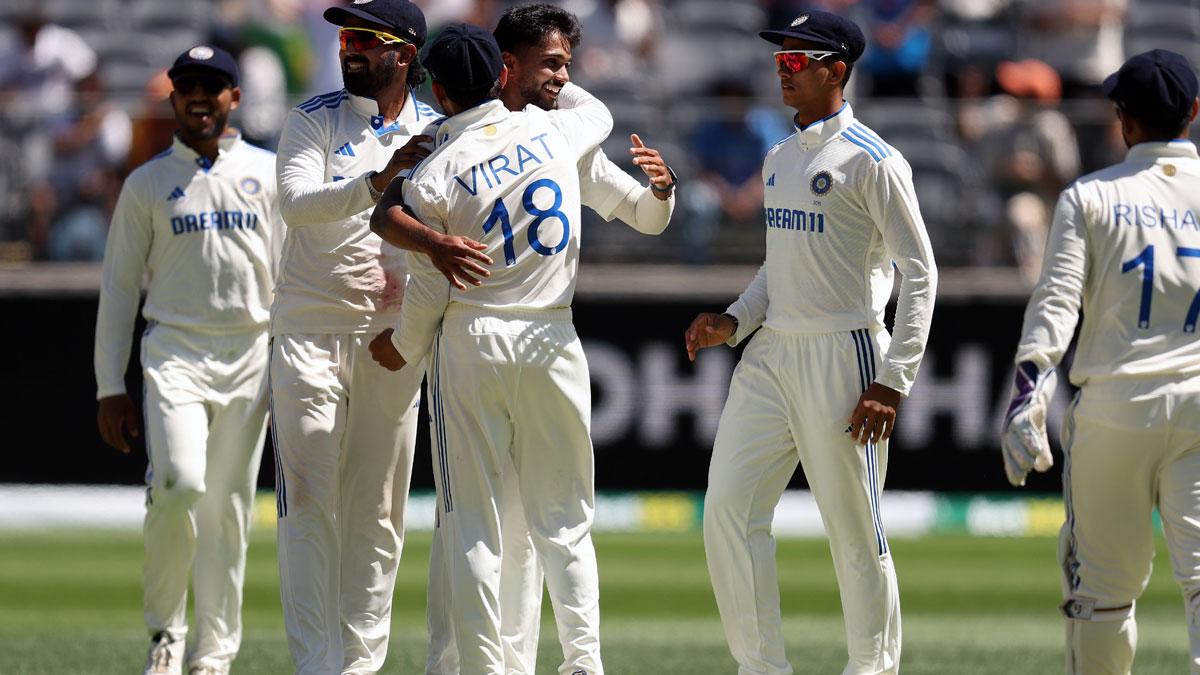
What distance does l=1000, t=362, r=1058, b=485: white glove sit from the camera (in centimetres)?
511

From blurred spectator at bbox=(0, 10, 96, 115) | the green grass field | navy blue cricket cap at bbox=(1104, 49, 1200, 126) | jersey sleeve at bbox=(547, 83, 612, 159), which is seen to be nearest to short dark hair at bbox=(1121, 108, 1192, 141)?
navy blue cricket cap at bbox=(1104, 49, 1200, 126)

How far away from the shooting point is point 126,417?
664cm

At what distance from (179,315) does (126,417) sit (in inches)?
18.1

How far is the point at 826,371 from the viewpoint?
218 inches

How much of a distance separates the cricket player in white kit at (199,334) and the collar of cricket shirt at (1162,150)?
3.19 m

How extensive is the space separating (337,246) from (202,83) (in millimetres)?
1035

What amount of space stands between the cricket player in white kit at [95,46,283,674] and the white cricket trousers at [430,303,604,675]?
1334 mm

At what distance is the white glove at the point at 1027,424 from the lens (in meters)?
5.11

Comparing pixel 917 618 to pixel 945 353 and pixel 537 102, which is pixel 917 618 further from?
pixel 537 102

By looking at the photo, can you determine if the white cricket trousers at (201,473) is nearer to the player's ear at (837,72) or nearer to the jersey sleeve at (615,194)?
the jersey sleeve at (615,194)

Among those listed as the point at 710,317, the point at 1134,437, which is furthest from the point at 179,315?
the point at 1134,437

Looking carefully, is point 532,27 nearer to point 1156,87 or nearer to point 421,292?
point 421,292

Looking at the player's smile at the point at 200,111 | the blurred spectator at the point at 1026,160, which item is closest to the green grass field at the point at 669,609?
the blurred spectator at the point at 1026,160

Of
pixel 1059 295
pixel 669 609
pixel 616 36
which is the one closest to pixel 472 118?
pixel 1059 295
